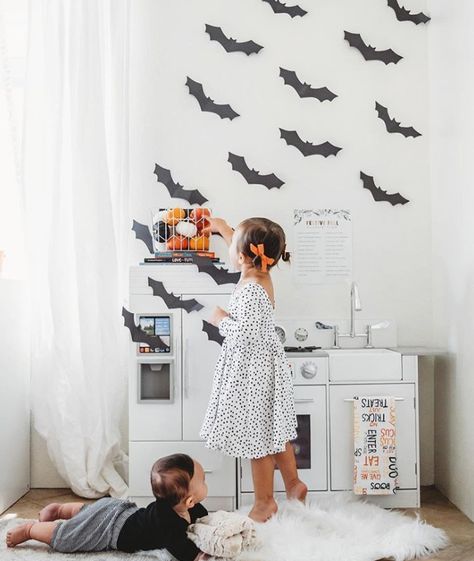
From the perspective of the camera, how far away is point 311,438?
2.89 metres

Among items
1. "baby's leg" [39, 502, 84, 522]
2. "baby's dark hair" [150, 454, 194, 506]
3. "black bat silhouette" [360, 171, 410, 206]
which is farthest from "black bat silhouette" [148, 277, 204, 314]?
"black bat silhouette" [360, 171, 410, 206]

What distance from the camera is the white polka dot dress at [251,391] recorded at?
8.54 feet

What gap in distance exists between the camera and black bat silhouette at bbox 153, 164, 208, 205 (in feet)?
10.9

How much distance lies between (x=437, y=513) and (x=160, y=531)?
122cm

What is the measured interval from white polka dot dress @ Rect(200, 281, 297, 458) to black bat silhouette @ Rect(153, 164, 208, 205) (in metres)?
0.80

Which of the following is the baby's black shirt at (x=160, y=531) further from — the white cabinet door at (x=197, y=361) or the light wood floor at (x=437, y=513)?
the light wood floor at (x=437, y=513)

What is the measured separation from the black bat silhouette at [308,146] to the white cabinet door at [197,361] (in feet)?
3.10

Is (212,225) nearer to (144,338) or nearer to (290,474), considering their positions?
(144,338)

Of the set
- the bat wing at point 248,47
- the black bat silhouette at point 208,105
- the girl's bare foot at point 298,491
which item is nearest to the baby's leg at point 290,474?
the girl's bare foot at point 298,491

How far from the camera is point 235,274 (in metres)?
2.88

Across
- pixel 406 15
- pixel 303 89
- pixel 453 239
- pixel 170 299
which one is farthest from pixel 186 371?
pixel 406 15

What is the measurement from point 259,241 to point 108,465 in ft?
4.11

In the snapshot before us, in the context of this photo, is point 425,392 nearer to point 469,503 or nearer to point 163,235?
point 469,503

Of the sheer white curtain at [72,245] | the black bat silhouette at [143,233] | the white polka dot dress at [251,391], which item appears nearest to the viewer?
the white polka dot dress at [251,391]
